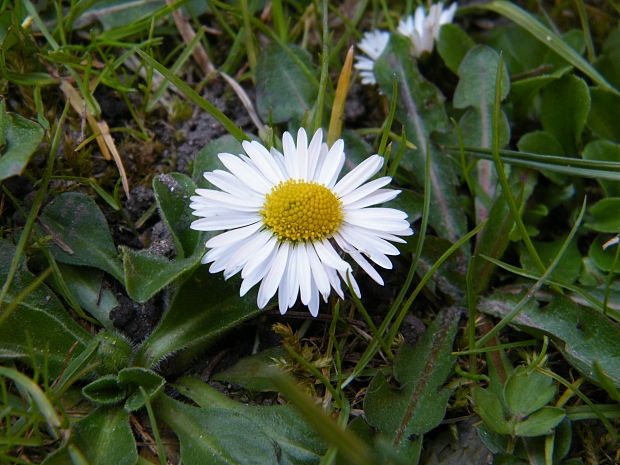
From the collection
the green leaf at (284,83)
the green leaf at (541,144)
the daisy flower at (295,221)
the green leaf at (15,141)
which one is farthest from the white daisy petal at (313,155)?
the green leaf at (541,144)

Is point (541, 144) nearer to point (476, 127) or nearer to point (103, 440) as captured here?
point (476, 127)

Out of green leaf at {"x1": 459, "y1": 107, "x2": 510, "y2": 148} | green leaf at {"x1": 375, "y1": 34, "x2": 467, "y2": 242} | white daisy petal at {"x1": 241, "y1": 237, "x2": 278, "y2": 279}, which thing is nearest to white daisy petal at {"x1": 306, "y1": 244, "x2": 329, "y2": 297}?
white daisy petal at {"x1": 241, "y1": 237, "x2": 278, "y2": 279}

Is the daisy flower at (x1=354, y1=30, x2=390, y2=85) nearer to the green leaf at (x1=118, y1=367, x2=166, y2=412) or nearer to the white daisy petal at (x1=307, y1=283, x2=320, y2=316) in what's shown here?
the white daisy petal at (x1=307, y1=283, x2=320, y2=316)

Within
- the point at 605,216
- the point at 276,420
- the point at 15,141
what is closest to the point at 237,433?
the point at 276,420

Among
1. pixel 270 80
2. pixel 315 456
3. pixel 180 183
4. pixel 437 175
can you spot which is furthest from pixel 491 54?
pixel 315 456

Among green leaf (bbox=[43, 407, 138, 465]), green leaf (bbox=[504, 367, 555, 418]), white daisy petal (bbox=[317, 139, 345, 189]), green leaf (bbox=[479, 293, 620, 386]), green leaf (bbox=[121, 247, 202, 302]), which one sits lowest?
green leaf (bbox=[479, 293, 620, 386])

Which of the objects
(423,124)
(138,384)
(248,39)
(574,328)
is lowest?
(574,328)

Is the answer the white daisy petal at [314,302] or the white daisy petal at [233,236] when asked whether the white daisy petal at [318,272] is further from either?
the white daisy petal at [233,236]
